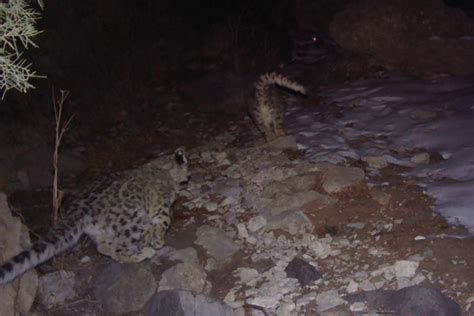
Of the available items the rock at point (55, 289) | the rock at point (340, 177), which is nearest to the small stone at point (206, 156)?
the rock at point (340, 177)

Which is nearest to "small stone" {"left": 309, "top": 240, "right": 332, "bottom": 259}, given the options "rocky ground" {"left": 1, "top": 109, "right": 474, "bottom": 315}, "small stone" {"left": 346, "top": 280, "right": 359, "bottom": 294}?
"rocky ground" {"left": 1, "top": 109, "right": 474, "bottom": 315}

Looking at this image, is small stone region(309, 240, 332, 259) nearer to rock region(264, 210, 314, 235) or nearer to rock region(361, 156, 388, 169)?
rock region(264, 210, 314, 235)

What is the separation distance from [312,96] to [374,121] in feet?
7.13

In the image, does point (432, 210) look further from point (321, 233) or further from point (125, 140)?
point (125, 140)

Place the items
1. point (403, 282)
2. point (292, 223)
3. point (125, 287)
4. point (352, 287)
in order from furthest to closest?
1. point (292, 223)
2. point (125, 287)
3. point (352, 287)
4. point (403, 282)

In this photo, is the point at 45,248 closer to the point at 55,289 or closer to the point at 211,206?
the point at 55,289

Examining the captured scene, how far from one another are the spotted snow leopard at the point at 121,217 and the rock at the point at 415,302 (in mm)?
2583

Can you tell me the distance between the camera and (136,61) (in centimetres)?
1279

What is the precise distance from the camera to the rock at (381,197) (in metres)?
6.36

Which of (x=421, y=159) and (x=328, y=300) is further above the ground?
(x=421, y=159)

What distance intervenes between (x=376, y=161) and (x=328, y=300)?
Answer: 9.84 feet

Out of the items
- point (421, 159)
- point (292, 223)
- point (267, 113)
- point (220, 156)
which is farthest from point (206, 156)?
point (421, 159)

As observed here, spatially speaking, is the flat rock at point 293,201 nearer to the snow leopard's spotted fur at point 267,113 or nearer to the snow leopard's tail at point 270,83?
the snow leopard's tail at point 270,83

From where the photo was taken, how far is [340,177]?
274 inches
